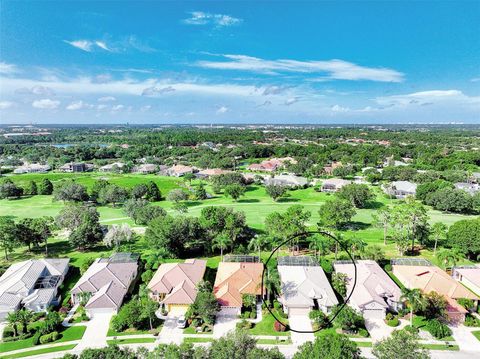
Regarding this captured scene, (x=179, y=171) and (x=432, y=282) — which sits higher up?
(x=179, y=171)

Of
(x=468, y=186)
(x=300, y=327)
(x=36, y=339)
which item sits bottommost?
(x=300, y=327)

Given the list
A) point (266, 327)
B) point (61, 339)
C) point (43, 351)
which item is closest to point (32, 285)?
point (61, 339)

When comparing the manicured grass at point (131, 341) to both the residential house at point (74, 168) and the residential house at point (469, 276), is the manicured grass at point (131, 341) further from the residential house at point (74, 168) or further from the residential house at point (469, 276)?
the residential house at point (74, 168)

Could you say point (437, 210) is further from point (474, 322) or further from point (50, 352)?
point (50, 352)

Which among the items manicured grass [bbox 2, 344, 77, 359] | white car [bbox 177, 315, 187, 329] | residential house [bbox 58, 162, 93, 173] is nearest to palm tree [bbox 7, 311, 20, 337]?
manicured grass [bbox 2, 344, 77, 359]

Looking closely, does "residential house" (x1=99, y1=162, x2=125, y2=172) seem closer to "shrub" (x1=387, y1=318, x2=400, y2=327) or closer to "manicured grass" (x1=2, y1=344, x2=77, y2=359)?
"manicured grass" (x1=2, y1=344, x2=77, y2=359)

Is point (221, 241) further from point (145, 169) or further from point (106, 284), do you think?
point (145, 169)

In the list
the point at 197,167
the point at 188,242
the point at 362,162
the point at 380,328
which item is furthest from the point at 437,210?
the point at 197,167
